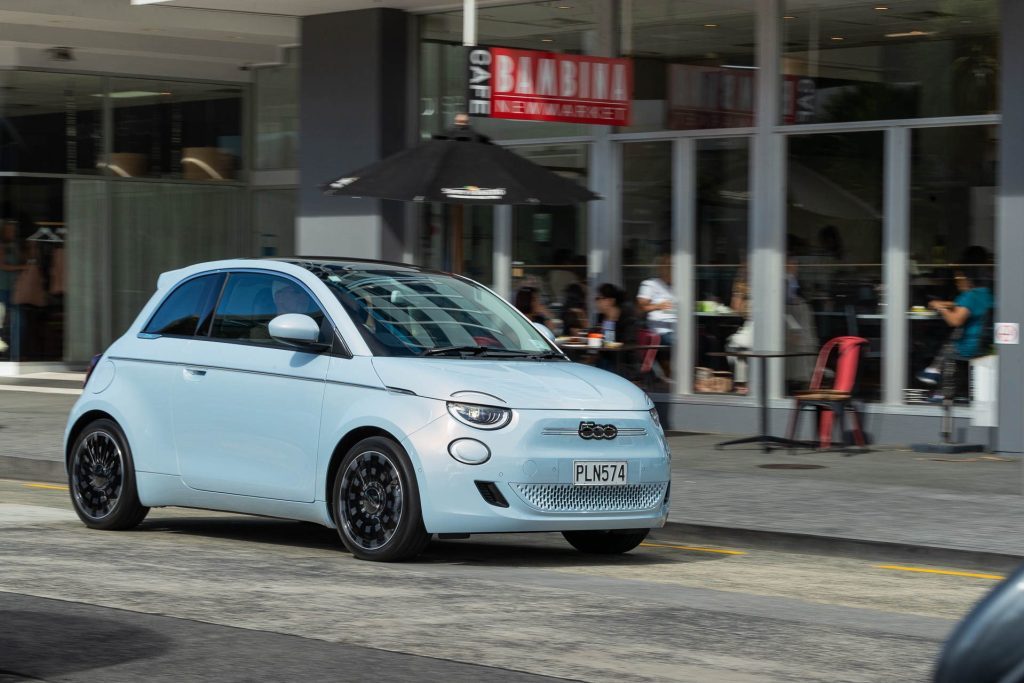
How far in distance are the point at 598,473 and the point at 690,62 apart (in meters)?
9.49

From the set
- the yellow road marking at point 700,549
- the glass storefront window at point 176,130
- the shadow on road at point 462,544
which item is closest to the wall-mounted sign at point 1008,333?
the yellow road marking at point 700,549

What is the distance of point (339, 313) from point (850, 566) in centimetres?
332

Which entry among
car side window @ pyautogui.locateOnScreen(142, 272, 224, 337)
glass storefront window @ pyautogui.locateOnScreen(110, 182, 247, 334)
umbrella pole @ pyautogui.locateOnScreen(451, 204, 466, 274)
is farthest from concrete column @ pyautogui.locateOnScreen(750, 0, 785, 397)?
glass storefront window @ pyautogui.locateOnScreen(110, 182, 247, 334)

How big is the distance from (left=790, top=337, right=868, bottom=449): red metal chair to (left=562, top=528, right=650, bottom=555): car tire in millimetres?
6147

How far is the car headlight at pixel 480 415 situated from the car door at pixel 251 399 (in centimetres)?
90

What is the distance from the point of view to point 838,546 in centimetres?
1021

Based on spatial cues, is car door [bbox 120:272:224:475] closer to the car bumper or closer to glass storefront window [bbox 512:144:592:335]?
the car bumper

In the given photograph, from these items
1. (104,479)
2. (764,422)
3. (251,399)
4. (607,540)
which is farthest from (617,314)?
(251,399)

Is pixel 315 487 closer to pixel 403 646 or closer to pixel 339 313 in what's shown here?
pixel 339 313

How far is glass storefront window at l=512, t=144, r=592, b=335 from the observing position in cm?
1841

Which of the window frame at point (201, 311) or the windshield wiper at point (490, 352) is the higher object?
the window frame at point (201, 311)

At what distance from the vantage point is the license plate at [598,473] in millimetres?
8898

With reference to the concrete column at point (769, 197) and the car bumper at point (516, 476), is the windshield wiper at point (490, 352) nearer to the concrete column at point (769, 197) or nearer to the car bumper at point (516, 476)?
the car bumper at point (516, 476)

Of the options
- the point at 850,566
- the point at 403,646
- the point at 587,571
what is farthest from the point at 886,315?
the point at 403,646
